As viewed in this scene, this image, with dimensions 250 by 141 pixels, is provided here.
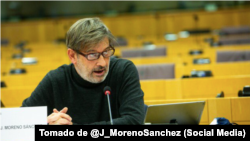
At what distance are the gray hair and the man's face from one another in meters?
0.03

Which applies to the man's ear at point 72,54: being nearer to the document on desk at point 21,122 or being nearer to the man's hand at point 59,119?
the man's hand at point 59,119

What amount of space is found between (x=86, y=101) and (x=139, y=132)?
0.93 metres

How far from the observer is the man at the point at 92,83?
216cm

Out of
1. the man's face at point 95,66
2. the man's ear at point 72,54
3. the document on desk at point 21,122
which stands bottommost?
the document on desk at point 21,122

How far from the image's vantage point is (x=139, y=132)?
1484mm

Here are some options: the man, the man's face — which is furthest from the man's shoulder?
the man's face

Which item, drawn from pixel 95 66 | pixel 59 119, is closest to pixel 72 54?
pixel 95 66

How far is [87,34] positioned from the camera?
84.6 inches

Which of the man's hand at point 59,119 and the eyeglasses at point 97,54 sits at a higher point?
the eyeglasses at point 97,54

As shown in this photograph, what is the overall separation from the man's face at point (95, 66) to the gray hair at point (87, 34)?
29 millimetres

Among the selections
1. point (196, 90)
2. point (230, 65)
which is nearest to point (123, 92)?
point (196, 90)
